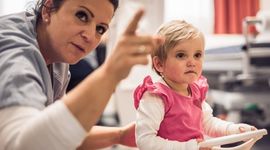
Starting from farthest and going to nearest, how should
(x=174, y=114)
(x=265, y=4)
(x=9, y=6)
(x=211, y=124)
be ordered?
(x=265, y=4), (x=9, y=6), (x=211, y=124), (x=174, y=114)

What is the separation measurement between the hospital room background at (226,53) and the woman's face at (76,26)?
3.74 feet

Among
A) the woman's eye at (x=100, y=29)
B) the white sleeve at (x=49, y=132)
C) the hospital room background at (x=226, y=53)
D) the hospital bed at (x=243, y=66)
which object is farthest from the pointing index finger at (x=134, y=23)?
the hospital bed at (x=243, y=66)

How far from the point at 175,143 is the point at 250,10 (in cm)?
358

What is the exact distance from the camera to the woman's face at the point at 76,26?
858 mm

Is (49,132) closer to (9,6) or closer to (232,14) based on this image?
(9,6)

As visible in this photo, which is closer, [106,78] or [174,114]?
[106,78]

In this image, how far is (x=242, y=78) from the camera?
2.62m

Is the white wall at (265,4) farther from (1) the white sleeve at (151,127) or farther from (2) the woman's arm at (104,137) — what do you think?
(1) the white sleeve at (151,127)

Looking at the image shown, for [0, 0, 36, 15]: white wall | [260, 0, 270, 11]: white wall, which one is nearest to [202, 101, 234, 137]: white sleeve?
[0, 0, 36, 15]: white wall

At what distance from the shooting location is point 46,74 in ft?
2.84

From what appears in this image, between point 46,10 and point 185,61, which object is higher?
point 46,10

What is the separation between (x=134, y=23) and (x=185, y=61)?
0.35 metres

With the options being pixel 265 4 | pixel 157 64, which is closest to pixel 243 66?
pixel 265 4

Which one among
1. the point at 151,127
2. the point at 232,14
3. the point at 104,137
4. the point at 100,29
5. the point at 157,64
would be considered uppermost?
the point at 100,29
